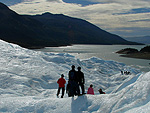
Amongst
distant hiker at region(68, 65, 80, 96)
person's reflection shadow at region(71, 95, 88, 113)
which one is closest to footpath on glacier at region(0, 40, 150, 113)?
person's reflection shadow at region(71, 95, 88, 113)

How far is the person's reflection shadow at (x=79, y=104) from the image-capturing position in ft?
29.1

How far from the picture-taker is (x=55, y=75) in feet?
70.5

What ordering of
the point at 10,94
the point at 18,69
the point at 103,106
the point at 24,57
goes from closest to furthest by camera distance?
the point at 103,106
the point at 10,94
the point at 18,69
the point at 24,57

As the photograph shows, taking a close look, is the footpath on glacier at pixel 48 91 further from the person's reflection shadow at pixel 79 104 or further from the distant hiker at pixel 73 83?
the distant hiker at pixel 73 83

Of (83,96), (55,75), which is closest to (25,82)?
(55,75)

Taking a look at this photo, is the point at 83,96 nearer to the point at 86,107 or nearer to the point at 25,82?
the point at 86,107

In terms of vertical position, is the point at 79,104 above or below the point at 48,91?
above

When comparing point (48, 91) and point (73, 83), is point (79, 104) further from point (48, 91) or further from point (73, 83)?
point (48, 91)

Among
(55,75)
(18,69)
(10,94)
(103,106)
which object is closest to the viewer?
(103,106)

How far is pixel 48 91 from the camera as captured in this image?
16.9 metres

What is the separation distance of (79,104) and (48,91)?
8.19 metres

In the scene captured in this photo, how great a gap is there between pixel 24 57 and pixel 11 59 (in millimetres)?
2030

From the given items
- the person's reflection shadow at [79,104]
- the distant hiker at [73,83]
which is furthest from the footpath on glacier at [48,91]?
the distant hiker at [73,83]

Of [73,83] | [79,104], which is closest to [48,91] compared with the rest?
[73,83]
